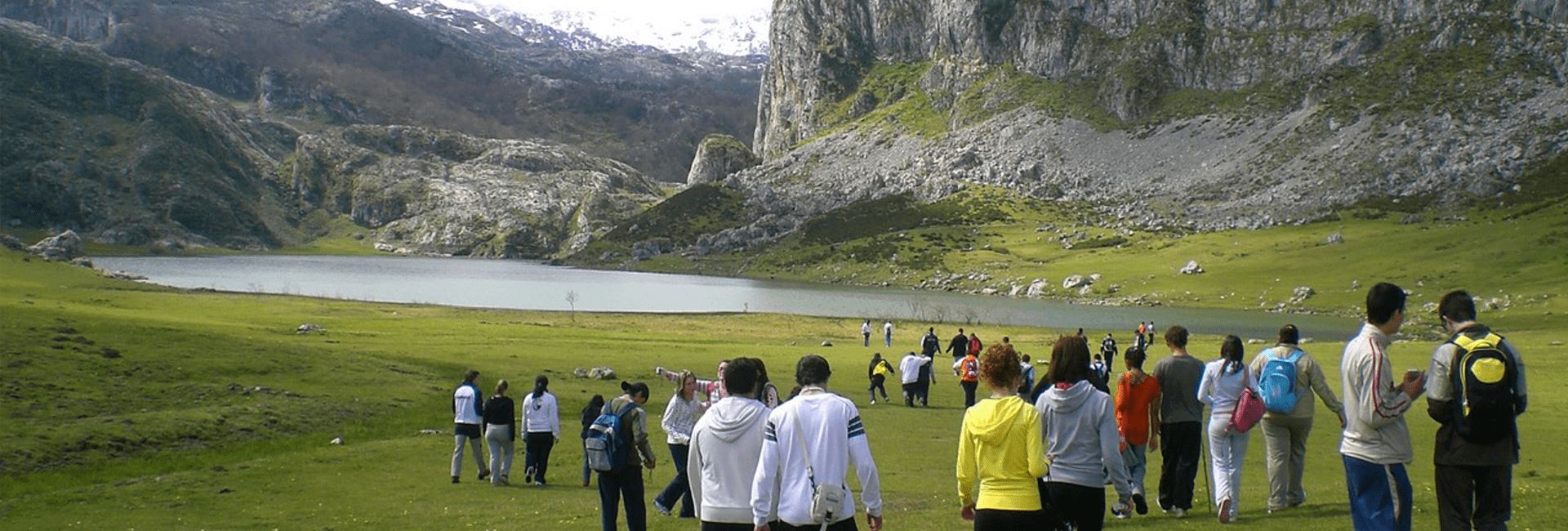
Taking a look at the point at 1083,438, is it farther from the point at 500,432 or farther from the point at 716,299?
the point at 716,299

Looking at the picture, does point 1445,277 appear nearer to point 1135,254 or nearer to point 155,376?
point 1135,254

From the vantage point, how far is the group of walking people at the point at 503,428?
76.1ft

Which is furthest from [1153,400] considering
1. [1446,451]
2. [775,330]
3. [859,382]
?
[775,330]

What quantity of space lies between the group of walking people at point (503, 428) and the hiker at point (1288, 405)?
48.3 feet

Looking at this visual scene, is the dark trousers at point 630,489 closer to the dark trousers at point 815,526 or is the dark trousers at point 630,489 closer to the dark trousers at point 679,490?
the dark trousers at point 679,490

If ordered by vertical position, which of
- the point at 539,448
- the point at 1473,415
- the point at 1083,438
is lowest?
Answer: the point at 539,448

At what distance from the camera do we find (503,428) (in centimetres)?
2356

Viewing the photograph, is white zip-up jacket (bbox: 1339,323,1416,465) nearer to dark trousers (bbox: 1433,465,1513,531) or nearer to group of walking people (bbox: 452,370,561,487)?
dark trousers (bbox: 1433,465,1513,531)

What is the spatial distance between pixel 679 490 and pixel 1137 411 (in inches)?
297

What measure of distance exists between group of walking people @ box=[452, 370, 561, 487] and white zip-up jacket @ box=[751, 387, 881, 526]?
13643 millimetres

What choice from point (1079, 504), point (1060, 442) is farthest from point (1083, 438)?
point (1079, 504)

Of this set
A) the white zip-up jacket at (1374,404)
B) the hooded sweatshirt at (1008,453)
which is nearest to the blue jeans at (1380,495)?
the white zip-up jacket at (1374,404)

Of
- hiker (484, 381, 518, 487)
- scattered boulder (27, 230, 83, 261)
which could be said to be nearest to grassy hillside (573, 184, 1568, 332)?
hiker (484, 381, 518, 487)

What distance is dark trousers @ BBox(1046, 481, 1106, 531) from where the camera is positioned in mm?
10891
